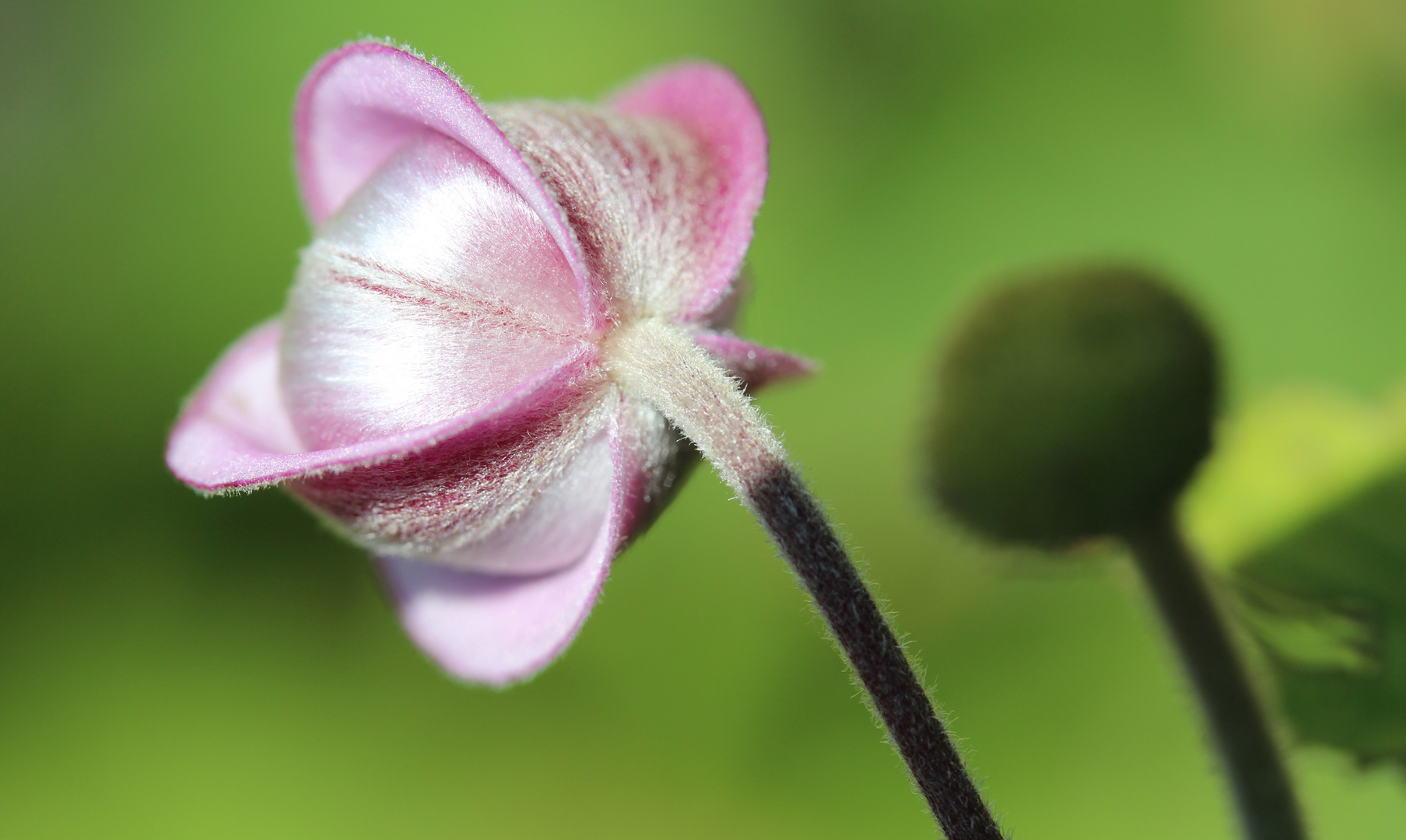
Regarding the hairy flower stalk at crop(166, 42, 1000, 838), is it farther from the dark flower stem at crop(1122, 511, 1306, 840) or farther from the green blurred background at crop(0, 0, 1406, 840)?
the green blurred background at crop(0, 0, 1406, 840)

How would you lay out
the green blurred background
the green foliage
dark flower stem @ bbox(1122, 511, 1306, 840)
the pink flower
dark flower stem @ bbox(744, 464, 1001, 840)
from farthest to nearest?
the green blurred background, the green foliage, dark flower stem @ bbox(1122, 511, 1306, 840), the pink flower, dark flower stem @ bbox(744, 464, 1001, 840)

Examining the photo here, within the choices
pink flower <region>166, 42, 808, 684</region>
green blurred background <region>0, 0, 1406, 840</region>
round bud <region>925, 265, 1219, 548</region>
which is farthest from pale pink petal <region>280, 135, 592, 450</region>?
green blurred background <region>0, 0, 1406, 840</region>

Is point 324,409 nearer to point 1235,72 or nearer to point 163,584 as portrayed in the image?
point 163,584

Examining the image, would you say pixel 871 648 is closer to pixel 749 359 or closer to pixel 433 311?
pixel 749 359

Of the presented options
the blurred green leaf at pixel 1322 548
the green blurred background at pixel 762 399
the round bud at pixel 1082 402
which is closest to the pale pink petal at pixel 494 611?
the round bud at pixel 1082 402

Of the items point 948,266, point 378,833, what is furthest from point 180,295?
point 948,266

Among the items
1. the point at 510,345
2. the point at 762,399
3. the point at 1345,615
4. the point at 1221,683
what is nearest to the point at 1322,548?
the point at 1345,615
